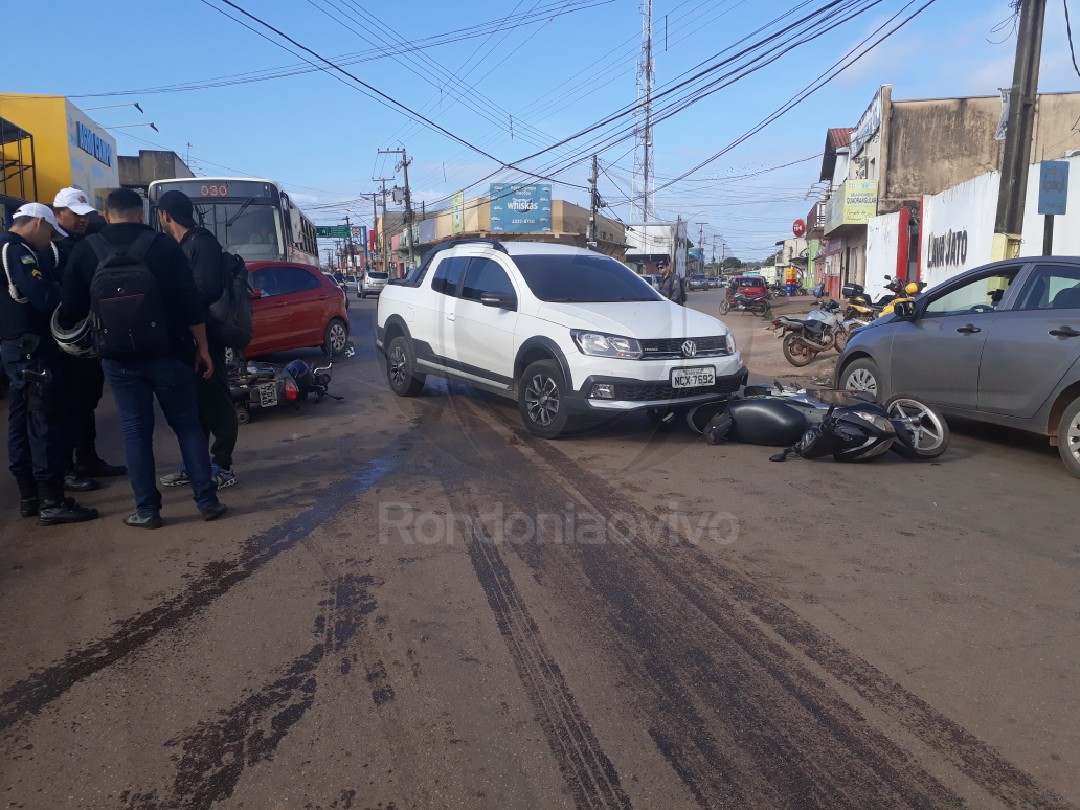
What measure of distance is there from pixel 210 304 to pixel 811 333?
10.7m

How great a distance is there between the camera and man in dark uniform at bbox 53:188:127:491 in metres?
5.45

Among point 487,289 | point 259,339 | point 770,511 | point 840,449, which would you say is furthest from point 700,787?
point 259,339

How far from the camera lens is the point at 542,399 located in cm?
750

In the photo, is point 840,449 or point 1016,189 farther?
point 1016,189

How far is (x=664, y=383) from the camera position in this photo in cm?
701

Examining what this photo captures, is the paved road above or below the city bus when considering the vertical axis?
below

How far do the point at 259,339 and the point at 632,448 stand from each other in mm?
7278

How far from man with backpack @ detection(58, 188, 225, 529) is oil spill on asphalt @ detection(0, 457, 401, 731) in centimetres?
62

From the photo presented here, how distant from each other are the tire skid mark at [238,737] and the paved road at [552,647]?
1cm

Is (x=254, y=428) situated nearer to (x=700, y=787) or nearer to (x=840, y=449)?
(x=840, y=449)

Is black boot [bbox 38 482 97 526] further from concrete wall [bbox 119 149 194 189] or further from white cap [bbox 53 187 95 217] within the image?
concrete wall [bbox 119 149 194 189]

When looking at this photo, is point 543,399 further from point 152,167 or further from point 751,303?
point 152,167

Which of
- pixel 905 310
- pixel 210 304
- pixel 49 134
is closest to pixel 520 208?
pixel 49 134

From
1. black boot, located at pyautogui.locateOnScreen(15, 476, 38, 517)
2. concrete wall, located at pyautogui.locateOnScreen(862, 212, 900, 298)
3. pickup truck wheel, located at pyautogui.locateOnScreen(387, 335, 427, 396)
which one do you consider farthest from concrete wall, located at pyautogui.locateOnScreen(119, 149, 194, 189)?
black boot, located at pyautogui.locateOnScreen(15, 476, 38, 517)
